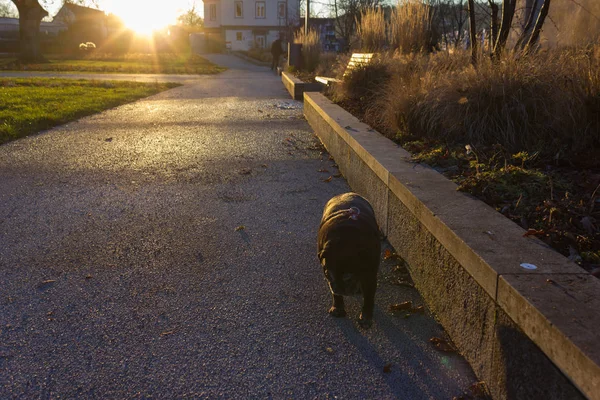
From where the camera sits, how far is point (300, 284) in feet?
12.4

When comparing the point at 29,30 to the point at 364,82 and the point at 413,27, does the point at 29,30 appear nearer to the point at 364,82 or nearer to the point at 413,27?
the point at 413,27

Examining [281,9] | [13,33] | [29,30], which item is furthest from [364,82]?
[281,9]

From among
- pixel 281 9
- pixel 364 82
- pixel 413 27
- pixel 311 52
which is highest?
pixel 281 9

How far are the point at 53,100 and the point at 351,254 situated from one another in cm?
1299

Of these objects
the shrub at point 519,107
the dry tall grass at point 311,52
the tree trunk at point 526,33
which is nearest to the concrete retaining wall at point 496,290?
the shrub at point 519,107

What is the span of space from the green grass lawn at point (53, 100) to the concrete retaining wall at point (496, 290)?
7434mm

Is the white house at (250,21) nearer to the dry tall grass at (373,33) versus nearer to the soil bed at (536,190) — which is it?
the dry tall grass at (373,33)

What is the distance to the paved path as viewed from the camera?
269 centimetres

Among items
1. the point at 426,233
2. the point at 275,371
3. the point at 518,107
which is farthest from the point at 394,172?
the point at 275,371

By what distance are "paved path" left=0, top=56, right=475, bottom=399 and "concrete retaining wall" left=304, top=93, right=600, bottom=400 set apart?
22cm

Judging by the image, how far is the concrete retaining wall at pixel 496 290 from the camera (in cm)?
196

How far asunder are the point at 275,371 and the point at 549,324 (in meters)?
1.32

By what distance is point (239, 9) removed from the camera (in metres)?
68.9

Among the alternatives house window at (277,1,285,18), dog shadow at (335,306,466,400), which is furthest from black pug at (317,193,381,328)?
house window at (277,1,285,18)
